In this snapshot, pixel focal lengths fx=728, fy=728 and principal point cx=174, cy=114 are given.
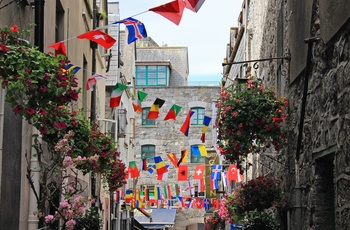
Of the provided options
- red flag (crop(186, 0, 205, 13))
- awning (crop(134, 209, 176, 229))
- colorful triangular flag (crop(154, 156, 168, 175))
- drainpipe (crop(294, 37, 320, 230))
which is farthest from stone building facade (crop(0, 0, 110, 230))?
awning (crop(134, 209, 176, 229))

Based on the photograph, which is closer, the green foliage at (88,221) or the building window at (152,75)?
the green foliage at (88,221)

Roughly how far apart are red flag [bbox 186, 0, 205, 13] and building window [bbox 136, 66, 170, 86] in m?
39.8

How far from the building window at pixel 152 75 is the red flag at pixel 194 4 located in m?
39.8

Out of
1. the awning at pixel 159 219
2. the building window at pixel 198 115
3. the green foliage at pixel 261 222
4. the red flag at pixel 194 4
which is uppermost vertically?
the building window at pixel 198 115

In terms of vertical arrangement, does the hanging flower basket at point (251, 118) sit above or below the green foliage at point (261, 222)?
above

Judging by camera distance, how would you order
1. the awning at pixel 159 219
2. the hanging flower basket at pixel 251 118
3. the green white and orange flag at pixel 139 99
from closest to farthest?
1. the hanging flower basket at pixel 251 118
2. the green white and orange flag at pixel 139 99
3. the awning at pixel 159 219

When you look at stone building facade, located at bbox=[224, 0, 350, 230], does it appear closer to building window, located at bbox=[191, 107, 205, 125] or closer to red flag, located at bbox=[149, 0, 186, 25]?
red flag, located at bbox=[149, 0, 186, 25]

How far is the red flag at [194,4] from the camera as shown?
35.1 ft

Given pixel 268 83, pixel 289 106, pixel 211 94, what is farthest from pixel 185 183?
pixel 289 106

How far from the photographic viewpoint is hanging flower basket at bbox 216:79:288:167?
11844 mm

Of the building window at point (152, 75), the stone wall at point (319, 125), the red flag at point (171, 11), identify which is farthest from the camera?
the building window at point (152, 75)

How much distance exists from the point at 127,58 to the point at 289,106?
2570 centimetres

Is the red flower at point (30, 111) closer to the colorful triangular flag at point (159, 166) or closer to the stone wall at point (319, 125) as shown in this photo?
the stone wall at point (319, 125)

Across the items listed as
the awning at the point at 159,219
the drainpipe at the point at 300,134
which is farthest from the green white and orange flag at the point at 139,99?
the awning at the point at 159,219
